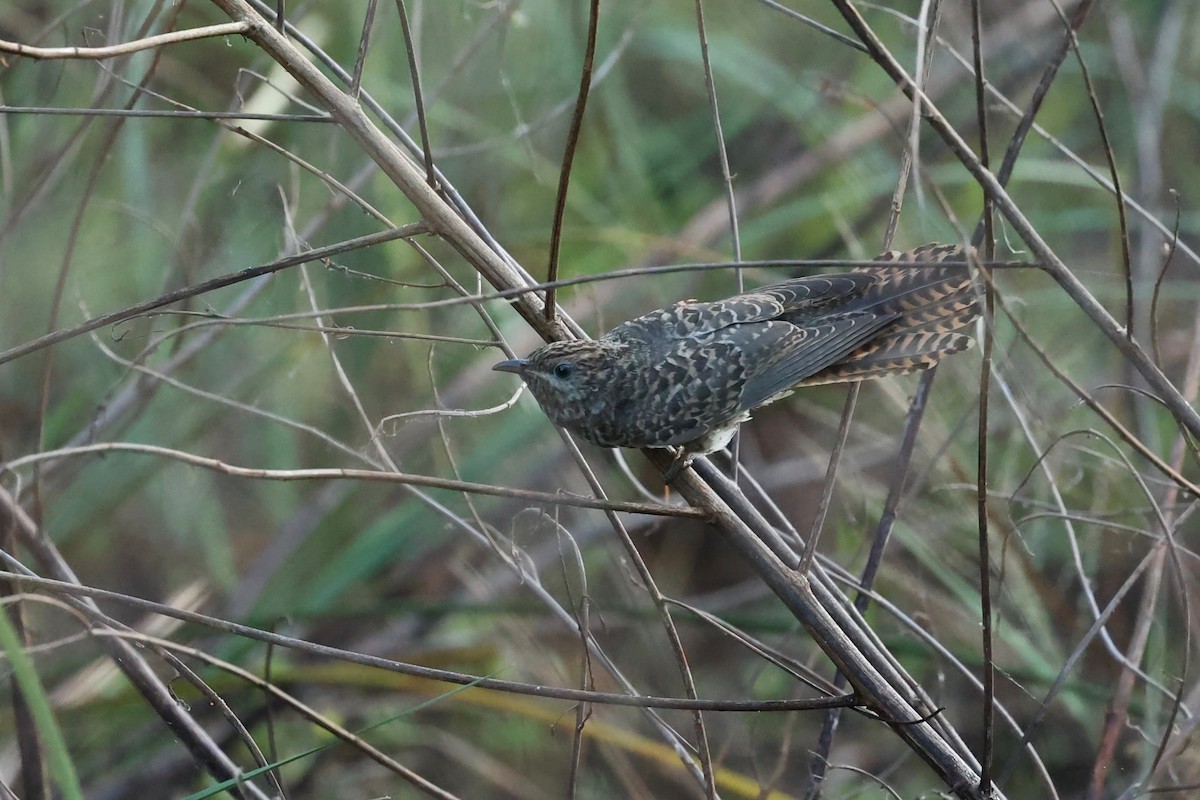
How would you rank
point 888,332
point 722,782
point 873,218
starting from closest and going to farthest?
point 888,332
point 722,782
point 873,218

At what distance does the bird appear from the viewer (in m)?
2.47

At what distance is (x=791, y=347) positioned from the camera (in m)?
2.65

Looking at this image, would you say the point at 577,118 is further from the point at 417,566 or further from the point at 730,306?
the point at 417,566

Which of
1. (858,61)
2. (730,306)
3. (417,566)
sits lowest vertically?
(417,566)

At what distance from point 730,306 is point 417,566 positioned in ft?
7.16

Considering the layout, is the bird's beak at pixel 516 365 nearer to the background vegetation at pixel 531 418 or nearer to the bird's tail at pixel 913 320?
the background vegetation at pixel 531 418

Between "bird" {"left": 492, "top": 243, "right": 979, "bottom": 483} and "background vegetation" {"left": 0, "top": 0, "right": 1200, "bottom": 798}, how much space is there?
42 cm

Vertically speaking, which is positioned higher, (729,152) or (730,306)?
(729,152)

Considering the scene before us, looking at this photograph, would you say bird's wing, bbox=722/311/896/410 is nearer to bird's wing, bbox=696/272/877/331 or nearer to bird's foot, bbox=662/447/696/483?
bird's wing, bbox=696/272/877/331

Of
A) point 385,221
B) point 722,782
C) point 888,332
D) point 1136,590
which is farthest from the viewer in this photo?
point 1136,590

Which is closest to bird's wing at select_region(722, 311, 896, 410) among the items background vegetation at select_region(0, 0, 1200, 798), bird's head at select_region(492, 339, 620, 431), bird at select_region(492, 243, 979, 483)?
bird at select_region(492, 243, 979, 483)

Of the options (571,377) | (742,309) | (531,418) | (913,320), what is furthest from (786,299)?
(531,418)

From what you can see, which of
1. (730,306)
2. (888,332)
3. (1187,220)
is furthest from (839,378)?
(1187,220)

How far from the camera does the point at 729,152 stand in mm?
5555
